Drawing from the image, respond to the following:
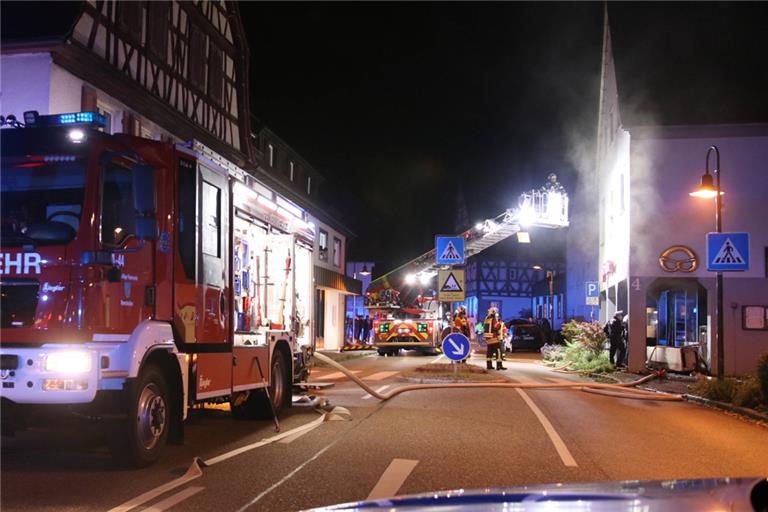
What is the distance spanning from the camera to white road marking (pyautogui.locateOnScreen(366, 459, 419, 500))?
5943 mm

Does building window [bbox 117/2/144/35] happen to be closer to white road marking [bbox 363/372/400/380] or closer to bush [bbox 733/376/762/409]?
white road marking [bbox 363/372/400/380]

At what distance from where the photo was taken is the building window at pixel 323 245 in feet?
123

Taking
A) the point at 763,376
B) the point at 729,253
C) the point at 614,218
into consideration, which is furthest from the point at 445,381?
the point at 614,218

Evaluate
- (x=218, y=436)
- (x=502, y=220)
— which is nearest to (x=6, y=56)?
(x=218, y=436)

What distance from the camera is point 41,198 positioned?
7086 mm

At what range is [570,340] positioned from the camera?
81.6 feet

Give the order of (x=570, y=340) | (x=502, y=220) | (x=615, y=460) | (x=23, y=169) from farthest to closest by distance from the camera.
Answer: (x=502, y=220) → (x=570, y=340) → (x=615, y=460) → (x=23, y=169)

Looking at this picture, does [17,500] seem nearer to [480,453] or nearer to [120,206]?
[120,206]

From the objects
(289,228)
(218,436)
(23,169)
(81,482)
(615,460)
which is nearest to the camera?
(81,482)

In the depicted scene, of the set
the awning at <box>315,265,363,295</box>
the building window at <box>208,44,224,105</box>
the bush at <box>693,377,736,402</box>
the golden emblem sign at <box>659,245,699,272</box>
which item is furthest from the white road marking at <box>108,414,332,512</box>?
the awning at <box>315,265,363,295</box>

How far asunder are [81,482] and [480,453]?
159 inches

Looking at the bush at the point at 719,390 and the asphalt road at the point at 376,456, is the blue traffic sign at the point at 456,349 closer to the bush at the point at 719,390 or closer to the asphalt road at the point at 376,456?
the asphalt road at the point at 376,456

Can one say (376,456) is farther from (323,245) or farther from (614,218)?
(323,245)

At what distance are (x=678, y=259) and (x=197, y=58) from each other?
15.1m
